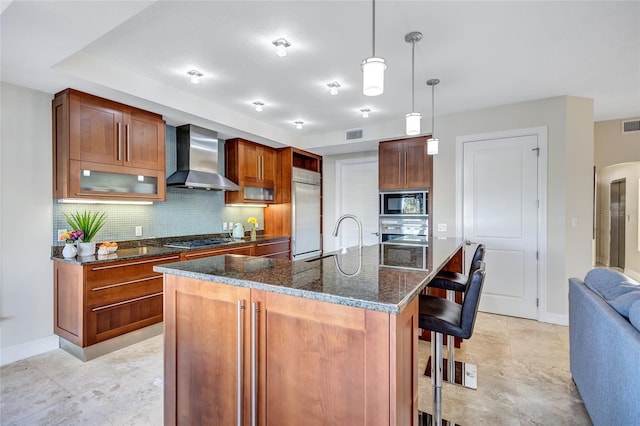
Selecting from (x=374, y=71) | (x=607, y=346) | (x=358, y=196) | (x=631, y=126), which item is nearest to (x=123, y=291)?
(x=374, y=71)

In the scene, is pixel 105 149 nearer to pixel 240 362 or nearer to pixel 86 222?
pixel 86 222

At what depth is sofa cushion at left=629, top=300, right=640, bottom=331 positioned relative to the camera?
4.37 ft

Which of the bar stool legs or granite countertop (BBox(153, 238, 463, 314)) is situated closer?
granite countertop (BBox(153, 238, 463, 314))

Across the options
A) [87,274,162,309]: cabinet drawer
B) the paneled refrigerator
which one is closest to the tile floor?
[87,274,162,309]: cabinet drawer

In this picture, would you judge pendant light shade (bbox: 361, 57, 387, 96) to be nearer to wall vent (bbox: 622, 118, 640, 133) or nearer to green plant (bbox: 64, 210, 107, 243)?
green plant (bbox: 64, 210, 107, 243)

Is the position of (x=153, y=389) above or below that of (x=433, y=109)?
below

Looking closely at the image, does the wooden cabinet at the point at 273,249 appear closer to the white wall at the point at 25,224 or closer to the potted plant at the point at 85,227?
the potted plant at the point at 85,227

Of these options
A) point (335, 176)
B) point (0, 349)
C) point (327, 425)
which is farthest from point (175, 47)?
point (335, 176)

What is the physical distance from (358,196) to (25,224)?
4.51m

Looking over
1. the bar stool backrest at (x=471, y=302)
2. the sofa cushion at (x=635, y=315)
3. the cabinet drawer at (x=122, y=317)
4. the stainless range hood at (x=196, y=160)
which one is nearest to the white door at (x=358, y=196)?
the stainless range hood at (x=196, y=160)

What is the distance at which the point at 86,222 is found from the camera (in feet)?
9.43

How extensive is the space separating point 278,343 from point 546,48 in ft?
9.89

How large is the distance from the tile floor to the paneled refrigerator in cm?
268

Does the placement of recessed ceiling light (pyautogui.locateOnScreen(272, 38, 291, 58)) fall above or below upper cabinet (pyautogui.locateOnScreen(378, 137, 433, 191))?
above
